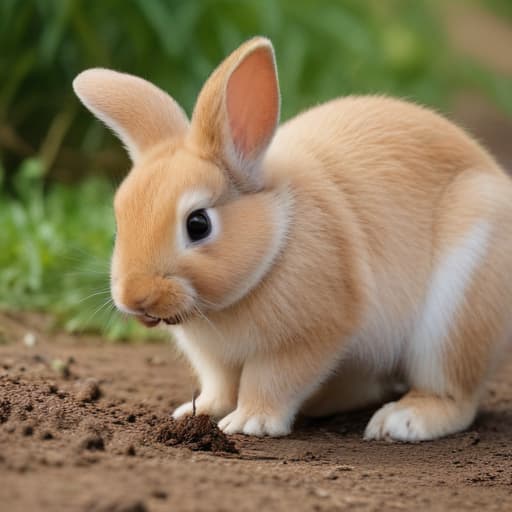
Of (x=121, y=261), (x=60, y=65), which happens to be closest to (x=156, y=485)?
(x=121, y=261)

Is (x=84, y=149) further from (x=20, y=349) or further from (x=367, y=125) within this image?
(x=367, y=125)

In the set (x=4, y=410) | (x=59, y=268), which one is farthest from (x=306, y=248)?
(x=59, y=268)

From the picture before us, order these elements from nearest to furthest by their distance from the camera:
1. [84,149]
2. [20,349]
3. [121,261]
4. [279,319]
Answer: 1. [121,261]
2. [279,319]
3. [20,349]
4. [84,149]

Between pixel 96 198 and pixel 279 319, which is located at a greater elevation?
pixel 96 198

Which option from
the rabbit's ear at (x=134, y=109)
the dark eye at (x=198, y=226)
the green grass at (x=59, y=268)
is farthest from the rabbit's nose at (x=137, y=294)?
the green grass at (x=59, y=268)

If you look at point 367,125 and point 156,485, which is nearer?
point 156,485

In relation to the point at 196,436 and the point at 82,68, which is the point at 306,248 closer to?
the point at 196,436

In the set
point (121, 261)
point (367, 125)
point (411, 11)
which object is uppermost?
point (411, 11)
